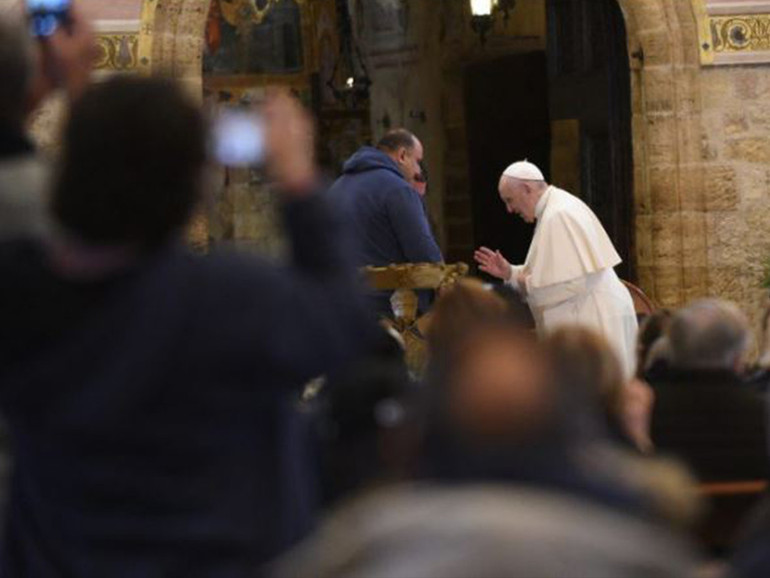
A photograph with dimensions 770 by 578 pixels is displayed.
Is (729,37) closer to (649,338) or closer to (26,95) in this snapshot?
(649,338)

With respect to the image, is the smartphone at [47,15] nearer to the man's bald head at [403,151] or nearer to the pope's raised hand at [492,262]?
the pope's raised hand at [492,262]

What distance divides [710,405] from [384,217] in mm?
5557

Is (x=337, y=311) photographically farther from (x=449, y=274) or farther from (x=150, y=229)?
(x=449, y=274)

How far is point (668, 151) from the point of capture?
1439cm

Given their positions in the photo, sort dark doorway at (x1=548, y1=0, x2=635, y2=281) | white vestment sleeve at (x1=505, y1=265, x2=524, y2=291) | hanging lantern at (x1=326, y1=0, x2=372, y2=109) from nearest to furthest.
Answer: white vestment sleeve at (x1=505, y1=265, x2=524, y2=291), dark doorway at (x1=548, y1=0, x2=635, y2=281), hanging lantern at (x1=326, y1=0, x2=372, y2=109)

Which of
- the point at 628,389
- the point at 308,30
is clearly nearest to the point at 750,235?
the point at 308,30

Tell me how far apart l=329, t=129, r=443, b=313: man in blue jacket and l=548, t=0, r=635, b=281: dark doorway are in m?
3.61

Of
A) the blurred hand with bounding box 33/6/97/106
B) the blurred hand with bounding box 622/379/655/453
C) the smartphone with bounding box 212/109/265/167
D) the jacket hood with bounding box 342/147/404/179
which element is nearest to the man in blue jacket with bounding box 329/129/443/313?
the jacket hood with bounding box 342/147/404/179

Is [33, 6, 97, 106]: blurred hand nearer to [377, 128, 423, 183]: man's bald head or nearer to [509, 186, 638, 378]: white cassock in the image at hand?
[509, 186, 638, 378]: white cassock

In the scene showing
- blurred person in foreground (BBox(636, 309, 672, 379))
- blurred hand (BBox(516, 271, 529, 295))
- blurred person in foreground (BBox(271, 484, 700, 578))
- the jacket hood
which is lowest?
blurred hand (BBox(516, 271, 529, 295))

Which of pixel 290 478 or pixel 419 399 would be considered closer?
pixel 419 399

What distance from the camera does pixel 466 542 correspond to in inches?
110

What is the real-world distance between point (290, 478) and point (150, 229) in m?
0.42

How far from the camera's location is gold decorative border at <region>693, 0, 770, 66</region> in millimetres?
14305
